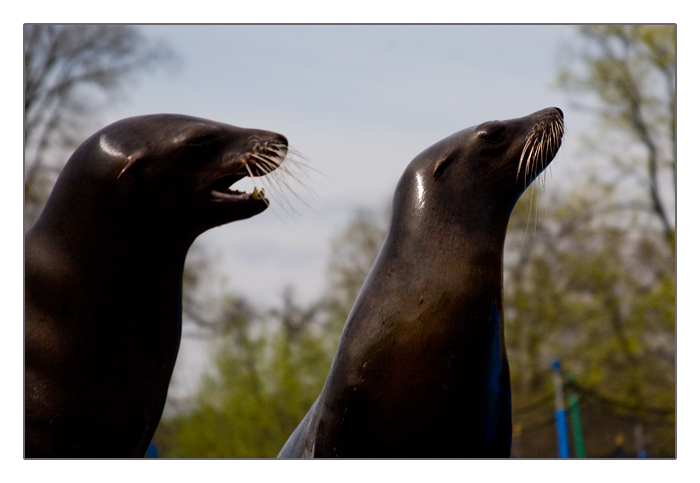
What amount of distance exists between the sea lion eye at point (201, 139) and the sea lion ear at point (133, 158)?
192 mm

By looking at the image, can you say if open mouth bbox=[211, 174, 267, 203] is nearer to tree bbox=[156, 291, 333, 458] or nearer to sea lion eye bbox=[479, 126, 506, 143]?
sea lion eye bbox=[479, 126, 506, 143]

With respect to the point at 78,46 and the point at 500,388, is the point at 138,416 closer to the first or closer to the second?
the point at 500,388

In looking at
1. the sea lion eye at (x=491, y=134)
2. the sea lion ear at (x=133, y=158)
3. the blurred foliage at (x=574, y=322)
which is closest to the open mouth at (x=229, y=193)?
the sea lion ear at (x=133, y=158)

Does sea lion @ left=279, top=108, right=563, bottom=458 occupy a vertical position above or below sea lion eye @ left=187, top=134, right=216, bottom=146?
below

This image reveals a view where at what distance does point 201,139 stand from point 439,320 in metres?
1.29

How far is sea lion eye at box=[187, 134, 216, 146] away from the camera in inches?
137

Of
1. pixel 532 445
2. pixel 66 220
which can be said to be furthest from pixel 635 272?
pixel 66 220

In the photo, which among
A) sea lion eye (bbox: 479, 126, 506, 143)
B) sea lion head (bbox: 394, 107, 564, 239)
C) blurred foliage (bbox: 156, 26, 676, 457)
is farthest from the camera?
blurred foliage (bbox: 156, 26, 676, 457)

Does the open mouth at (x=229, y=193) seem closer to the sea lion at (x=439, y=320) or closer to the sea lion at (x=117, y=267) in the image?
the sea lion at (x=117, y=267)

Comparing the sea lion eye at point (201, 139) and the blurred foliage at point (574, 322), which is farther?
the blurred foliage at point (574, 322)

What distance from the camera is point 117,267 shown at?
347cm

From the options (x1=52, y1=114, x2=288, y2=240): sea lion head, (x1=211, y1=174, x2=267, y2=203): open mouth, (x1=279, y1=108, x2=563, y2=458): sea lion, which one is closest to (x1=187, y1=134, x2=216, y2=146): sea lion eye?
(x1=52, y1=114, x2=288, y2=240): sea lion head

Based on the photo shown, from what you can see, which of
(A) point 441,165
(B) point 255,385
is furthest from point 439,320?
(B) point 255,385

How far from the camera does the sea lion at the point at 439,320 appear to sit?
12.0 feet
